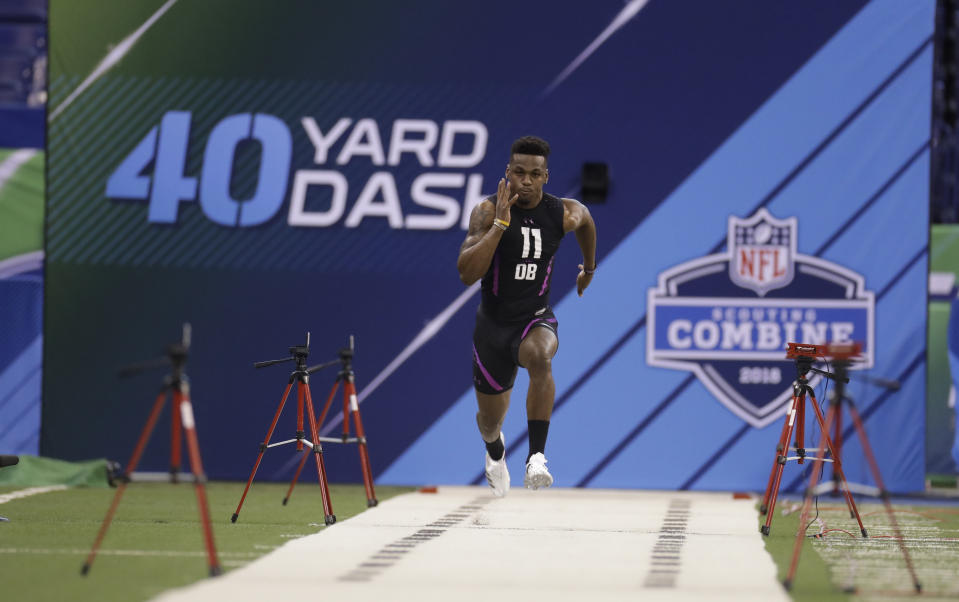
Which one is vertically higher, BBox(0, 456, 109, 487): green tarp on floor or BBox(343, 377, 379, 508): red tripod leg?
BBox(343, 377, 379, 508): red tripod leg

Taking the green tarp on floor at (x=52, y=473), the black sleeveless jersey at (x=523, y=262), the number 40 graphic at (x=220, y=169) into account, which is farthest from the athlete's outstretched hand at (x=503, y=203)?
the green tarp on floor at (x=52, y=473)

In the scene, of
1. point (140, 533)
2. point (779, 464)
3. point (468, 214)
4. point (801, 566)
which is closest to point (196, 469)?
point (140, 533)

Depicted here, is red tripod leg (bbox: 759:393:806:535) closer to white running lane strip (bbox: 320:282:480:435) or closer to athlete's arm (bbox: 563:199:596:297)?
athlete's arm (bbox: 563:199:596:297)

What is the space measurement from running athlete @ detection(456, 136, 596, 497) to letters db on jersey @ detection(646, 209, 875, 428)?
2.42 meters

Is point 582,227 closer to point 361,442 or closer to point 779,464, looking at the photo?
point 779,464

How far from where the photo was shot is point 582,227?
297 inches

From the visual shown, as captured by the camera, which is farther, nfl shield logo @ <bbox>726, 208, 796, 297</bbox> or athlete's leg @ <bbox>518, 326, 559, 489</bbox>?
nfl shield logo @ <bbox>726, 208, 796, 297</bbox>

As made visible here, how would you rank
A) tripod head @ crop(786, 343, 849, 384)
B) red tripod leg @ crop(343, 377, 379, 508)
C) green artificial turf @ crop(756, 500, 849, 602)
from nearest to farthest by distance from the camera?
green artificial turf @ crop(756, 500, 849, 602) < tripod head @ crop(786, 343, 849, 384) < red tripod leg @ crop(343, 377, 379, 508)

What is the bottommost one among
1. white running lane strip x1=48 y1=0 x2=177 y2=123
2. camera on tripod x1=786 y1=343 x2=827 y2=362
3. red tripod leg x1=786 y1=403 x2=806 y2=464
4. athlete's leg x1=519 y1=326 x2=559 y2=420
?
red tripod leg x1=786 y1=403 x2=806 y2=464

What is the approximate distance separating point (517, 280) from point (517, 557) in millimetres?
1950

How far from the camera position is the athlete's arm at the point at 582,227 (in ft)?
24.4

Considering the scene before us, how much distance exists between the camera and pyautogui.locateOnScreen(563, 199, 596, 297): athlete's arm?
293 inches

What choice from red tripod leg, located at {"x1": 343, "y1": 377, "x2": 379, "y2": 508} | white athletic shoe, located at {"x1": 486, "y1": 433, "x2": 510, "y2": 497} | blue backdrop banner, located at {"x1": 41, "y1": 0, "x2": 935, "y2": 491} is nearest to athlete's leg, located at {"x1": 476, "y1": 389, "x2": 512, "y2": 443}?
white athletic shoe, located at {"x1": 486, "y1": 433, "x2": 510, "y2": 497}

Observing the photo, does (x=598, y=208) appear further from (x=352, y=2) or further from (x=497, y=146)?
(x=352, y=2)
